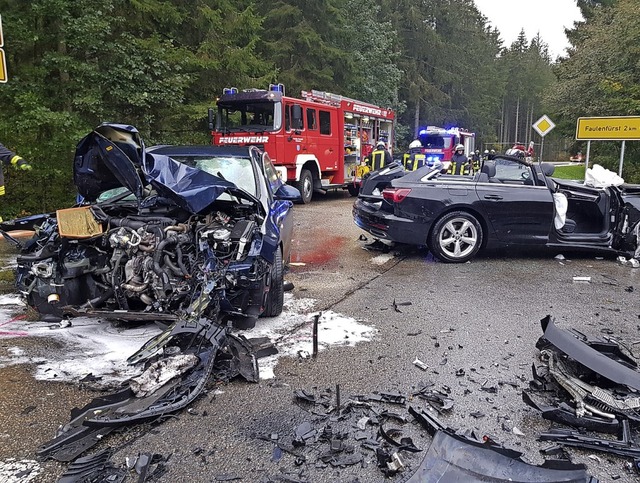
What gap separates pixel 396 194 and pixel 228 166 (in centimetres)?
274

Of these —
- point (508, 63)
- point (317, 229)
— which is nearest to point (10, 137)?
point (317, 229)

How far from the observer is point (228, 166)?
5.74 m

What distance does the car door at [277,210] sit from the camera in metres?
5.09

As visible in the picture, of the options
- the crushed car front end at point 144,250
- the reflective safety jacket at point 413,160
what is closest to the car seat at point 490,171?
the crushed car front end at point 144,250

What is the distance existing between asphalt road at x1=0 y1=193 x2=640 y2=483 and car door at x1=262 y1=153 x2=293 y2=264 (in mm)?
753

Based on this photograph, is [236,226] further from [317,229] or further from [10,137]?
[10,137]

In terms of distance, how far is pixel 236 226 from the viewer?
4.50m

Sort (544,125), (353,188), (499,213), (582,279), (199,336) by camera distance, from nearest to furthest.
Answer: (199,336), (582,279), (499,213), (544,125), (353,188)

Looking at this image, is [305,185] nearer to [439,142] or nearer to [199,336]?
[439,142]

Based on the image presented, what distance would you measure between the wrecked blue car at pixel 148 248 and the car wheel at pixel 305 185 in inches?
Result: 374

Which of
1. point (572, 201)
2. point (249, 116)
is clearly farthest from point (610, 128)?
point (249, 116)

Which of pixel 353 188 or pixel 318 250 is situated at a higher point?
pixel 353 188

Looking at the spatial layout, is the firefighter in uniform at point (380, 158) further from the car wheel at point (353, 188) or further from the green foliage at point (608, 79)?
the green foliage at point (608, 79)

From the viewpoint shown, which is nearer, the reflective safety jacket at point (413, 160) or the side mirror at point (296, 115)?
the side mirror at point (296, 115)
